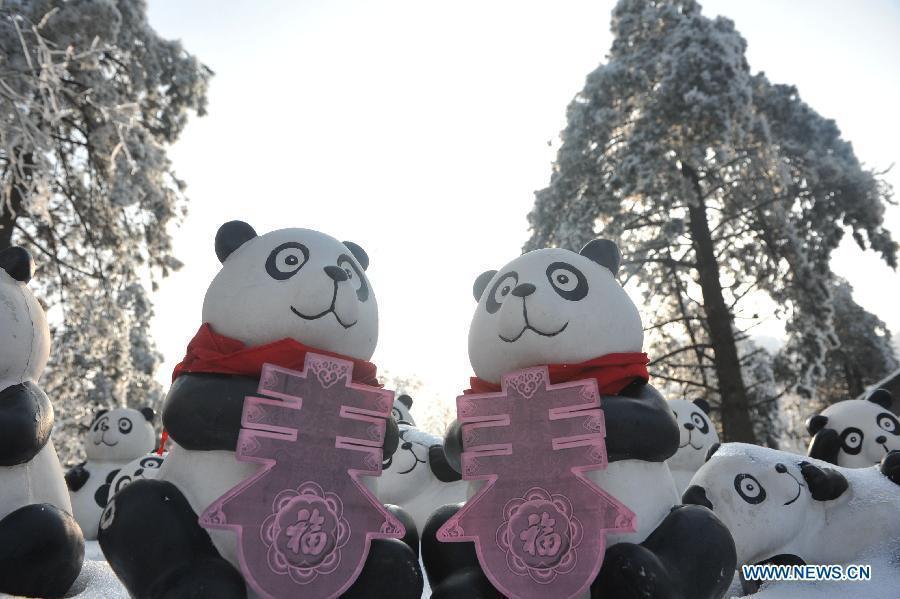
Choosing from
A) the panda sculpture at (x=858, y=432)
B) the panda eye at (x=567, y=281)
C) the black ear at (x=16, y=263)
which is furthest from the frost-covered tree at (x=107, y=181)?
the panda sculpture at (x=858, y=432)

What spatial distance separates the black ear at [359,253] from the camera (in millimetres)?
3184

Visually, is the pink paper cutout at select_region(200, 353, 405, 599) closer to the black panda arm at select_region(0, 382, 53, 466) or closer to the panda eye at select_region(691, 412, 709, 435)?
the black panda arm at select_region(0, 382, 53, 466)

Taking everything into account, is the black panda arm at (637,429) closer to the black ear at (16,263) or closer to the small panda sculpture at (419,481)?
the small panda sculpture at (419,481)

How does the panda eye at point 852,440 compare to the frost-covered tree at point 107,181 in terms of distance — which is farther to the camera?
the frost-covered tree at point 107,181

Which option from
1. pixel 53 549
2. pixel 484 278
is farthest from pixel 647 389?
pixel 53 549

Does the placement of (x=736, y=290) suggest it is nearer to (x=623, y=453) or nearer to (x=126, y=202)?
(x=623, y=453)

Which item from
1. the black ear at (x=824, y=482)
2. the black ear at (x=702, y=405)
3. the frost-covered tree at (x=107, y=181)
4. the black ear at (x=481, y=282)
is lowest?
the black ear at (x=824, y=482)

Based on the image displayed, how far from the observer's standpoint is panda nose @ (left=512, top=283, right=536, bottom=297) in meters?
2.78

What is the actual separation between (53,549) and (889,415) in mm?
5978

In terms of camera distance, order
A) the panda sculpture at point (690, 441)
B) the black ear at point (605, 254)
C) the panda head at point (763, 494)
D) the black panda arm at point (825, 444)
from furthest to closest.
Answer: the panda sculpture at point (690, 441)
the black panda arm at point (825, 444)
the panda head at point (763, 494)
the black ear at point (605, 254)

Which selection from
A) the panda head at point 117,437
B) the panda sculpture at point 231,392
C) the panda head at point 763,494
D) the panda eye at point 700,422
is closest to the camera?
the panda sculpture at point 231,392

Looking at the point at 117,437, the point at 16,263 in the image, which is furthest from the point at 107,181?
the point at 16,263

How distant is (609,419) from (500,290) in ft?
2.61

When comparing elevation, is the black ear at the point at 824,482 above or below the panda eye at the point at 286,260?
below
